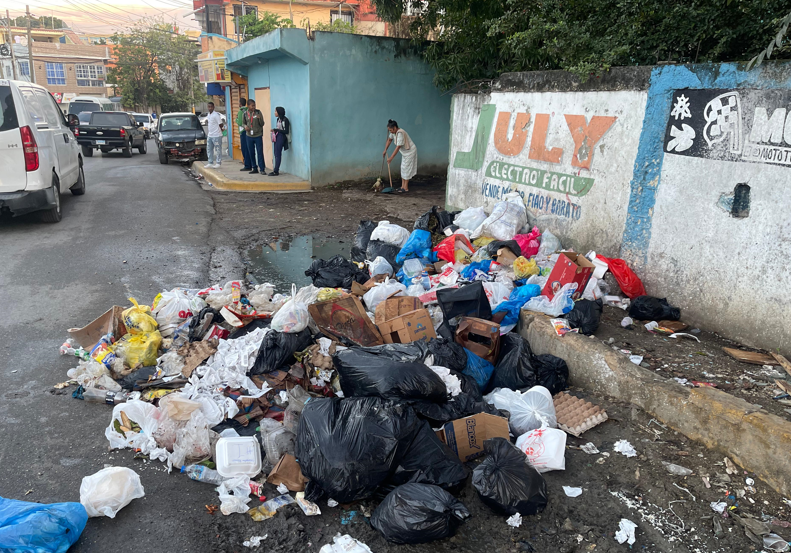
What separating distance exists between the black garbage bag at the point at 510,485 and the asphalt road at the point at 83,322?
1.30 metres

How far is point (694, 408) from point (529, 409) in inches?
35.2

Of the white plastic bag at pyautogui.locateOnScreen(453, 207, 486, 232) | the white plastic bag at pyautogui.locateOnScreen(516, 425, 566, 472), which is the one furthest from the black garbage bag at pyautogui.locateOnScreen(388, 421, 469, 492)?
the white plastic bag at pyautogui.locateOnScreen(453, 207, 486, 232)

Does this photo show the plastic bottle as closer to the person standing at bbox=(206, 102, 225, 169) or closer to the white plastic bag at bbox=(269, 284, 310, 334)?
the white plastic bag at bbox=(269, 284, 310, 334)

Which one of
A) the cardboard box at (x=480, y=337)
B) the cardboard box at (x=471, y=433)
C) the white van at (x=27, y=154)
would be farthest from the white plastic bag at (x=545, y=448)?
the white van at (x=27, y=154)

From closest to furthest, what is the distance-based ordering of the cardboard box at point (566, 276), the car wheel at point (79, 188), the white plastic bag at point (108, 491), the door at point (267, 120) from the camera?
1. the white plastic bag at point (108, 491)
2. the cardboard box at point (566, 276)
3. the car wheel at point (79, 188)
4. the door at point (267, 120)

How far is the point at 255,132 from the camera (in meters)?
13.4

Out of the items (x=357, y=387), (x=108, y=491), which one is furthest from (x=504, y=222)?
(x=108, y=491)

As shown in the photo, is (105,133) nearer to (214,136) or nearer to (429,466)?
(214,136)

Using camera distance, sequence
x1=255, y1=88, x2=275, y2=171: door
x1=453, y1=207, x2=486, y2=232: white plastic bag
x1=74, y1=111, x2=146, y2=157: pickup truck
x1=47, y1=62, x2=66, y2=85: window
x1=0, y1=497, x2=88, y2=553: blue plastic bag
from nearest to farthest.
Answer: x1=0, y1=497, x2=88, y2=553: blue plastic bag < x1=453, y1=207, x2=486, y2=232: white plastic bag < x1=255, y1=88, x2=275, y2=171: door < x1=74, y1=111, x2=146, y2=157: pickup truck < x1=47, y1=62, x2=66, y2=85: window

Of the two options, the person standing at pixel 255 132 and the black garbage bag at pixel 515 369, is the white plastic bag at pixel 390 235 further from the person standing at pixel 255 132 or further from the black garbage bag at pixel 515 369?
the person standing at pixel 255 132

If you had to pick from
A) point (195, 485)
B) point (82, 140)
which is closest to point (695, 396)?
point (195, 485)

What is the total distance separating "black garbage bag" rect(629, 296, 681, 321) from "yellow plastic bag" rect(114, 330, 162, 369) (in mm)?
3786

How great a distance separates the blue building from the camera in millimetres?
11703

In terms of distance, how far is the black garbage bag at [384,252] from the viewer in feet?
20.3
